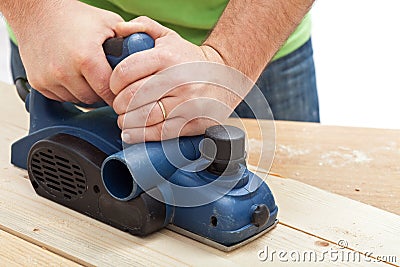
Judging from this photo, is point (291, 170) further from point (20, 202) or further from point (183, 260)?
point (20, 202)

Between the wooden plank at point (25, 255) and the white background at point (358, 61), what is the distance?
255 centimetres

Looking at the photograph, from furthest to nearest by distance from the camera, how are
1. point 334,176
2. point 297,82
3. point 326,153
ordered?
point 297,82
point 326,153
point 334,176

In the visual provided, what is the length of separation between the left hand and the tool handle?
0.06ft

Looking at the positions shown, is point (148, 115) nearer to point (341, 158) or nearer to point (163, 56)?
point (163, 56)

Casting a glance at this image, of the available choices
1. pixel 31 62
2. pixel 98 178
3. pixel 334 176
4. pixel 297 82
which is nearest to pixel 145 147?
pixel 98 178

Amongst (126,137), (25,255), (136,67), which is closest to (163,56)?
(136,67)

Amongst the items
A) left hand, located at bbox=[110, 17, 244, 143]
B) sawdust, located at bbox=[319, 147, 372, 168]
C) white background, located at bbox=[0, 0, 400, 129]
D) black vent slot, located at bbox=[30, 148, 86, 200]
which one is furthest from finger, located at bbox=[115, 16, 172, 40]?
white background, located at bbox=[0, 0, 400, 129]

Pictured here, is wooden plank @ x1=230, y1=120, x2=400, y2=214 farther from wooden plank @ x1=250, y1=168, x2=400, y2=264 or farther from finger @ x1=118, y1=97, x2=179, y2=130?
finger @ x1=118, y1=97, x2=179, y2=130

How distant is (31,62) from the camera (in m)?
1.46

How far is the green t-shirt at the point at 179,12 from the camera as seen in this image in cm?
186

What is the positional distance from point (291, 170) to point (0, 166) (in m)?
0.65

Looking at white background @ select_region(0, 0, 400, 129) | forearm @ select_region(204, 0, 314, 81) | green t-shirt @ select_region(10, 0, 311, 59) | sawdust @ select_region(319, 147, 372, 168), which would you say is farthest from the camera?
white background @ select_region(0, 0, 400, 129)

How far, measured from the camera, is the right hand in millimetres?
1363

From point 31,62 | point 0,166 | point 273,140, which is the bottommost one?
point 0,166
